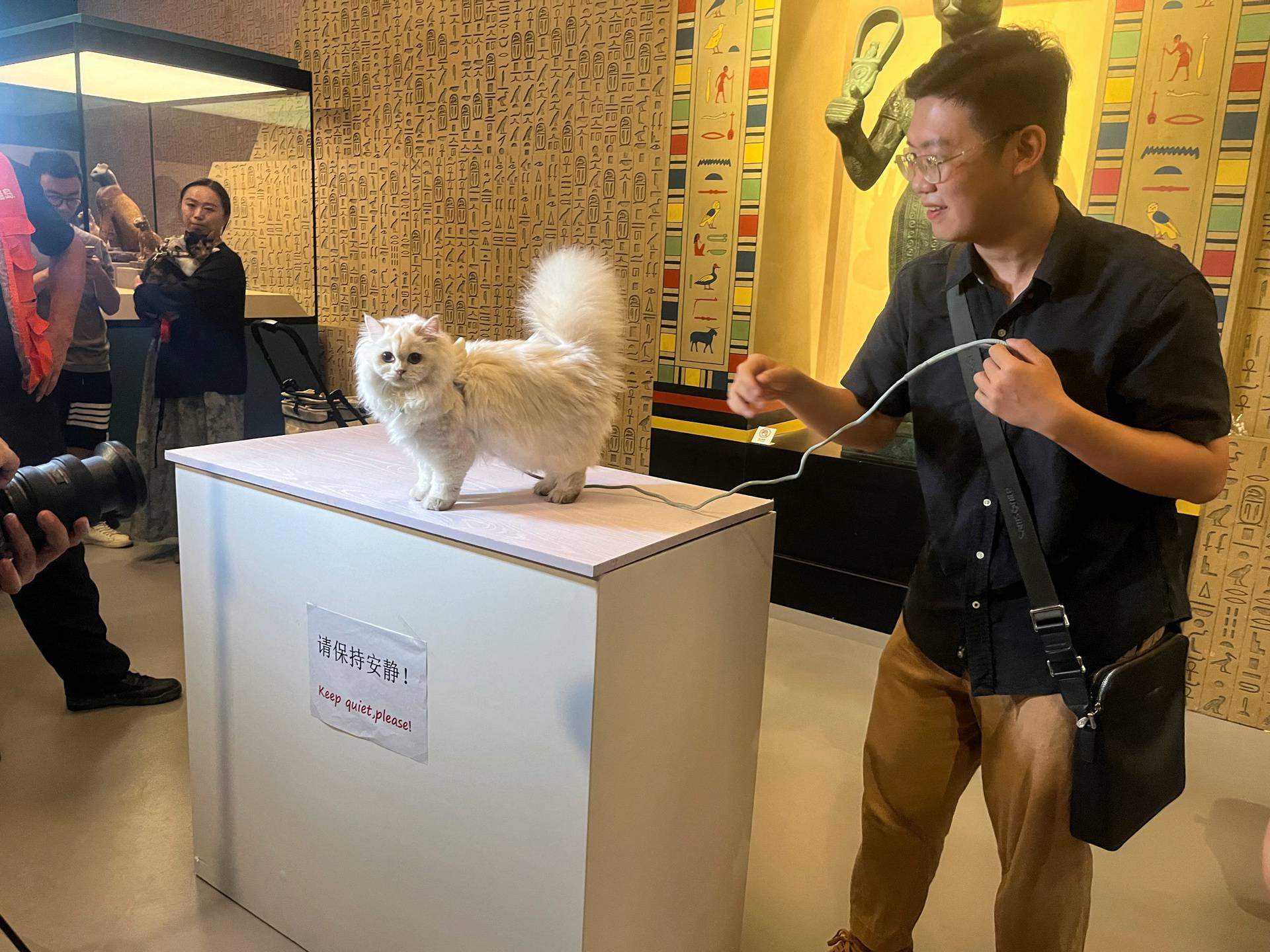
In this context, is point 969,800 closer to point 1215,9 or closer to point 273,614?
point 273,614

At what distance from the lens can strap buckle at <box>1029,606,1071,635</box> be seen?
3.79ft

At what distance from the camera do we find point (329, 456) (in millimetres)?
1660

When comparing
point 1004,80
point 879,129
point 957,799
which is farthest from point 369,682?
point 879,129

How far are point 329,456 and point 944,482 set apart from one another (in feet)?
3.56

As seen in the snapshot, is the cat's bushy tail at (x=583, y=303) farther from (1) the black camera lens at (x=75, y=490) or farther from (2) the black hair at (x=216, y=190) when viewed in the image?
(2) the black hair at (x=216, y=190)

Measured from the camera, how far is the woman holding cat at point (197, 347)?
11.4 ft

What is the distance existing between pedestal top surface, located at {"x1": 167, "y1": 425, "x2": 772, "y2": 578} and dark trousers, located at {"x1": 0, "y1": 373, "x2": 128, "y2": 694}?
98 cm

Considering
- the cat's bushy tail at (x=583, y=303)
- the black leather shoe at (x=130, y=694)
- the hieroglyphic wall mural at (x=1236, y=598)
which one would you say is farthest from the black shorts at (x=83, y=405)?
the hieroglyphic wall mural at (x=1236, y=598)

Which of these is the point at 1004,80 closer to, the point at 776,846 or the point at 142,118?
the point at 776,846

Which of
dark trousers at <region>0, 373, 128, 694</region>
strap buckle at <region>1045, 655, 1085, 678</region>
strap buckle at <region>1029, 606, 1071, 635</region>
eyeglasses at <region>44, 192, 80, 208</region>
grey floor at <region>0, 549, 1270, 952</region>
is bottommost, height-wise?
grey floor at <region>0, 549, 1270, 952</region>

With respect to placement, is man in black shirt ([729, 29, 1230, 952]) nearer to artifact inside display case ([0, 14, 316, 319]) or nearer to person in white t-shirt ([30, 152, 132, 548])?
person in white t-shirt ([30, 152, 132, 548])

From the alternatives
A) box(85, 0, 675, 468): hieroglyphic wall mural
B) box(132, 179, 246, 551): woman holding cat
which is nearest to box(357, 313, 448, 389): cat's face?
box(85, 0, 675, 468): hieroglyphic wall mural

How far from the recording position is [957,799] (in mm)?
1449

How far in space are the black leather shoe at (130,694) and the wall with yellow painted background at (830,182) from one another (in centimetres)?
228
